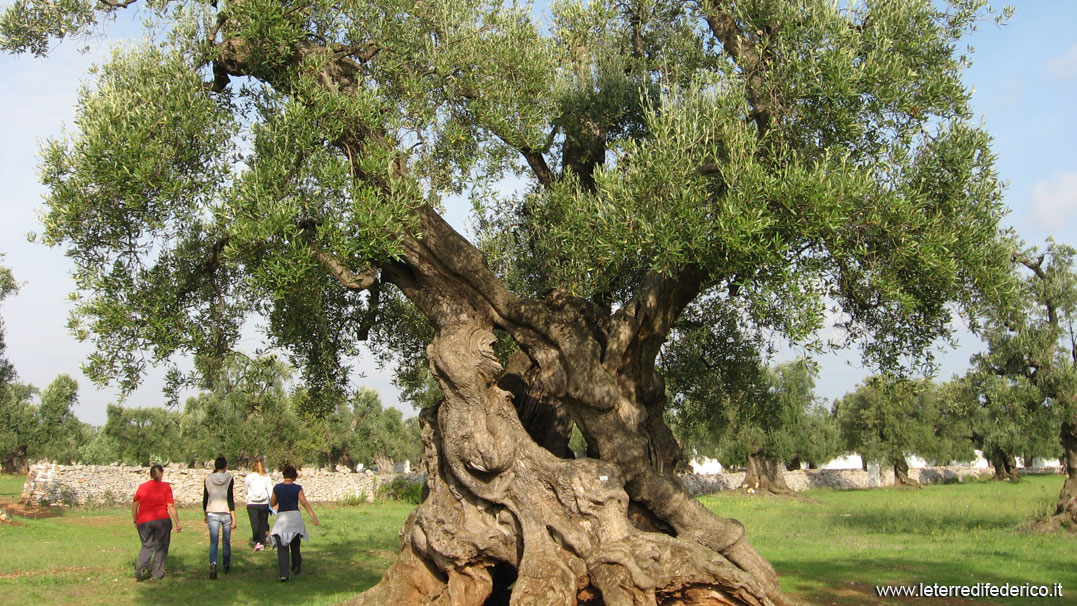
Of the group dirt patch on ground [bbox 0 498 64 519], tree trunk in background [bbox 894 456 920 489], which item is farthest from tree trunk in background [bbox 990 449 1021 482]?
dirt patch on ground [bbox 0 498 64 519]

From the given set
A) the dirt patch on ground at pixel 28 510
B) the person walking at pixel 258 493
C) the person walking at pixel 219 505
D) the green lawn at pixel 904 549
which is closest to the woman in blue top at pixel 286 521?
the person walking at pixel 219 505

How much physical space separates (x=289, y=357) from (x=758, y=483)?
4625cm

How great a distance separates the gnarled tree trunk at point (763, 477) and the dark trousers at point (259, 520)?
42.2m

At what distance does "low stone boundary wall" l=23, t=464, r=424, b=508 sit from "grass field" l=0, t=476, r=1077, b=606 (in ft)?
4.70

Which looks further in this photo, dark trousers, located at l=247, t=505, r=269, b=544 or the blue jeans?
dark trousers, located at l=247, t=505, r=269, b=544

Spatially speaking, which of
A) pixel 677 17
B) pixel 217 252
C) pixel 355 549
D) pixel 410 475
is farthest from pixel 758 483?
pixel 217 252

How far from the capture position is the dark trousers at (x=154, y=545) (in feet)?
48.7

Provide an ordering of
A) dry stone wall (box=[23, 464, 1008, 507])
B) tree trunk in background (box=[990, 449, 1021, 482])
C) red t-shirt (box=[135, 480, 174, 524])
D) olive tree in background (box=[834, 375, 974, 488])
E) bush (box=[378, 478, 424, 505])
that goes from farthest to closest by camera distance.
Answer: tree trunk in background (box=[990, 449, 1021, 482]) < olive tree in background (box=[834, 375, 974, 488]) < bush (box=[378, 478, 424, 505]) < dry stone wall (box=[23, 464, 1008, 507]) < red t-shirt (box=[135, 480, 174, 524])

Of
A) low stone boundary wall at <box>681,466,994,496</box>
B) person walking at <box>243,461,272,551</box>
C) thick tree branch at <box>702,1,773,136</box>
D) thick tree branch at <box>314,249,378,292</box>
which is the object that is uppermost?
thick tree branch at <box>702,1,773,136</box>

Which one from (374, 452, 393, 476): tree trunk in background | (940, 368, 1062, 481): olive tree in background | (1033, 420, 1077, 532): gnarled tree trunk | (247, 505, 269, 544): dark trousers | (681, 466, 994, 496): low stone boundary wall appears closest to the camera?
(247, 505, 269, 544): dark trousers

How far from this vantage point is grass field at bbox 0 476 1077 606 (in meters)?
13.7

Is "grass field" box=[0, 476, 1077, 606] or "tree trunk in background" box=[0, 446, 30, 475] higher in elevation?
"tree trunk in background" box=[0, 446, 30, 475]

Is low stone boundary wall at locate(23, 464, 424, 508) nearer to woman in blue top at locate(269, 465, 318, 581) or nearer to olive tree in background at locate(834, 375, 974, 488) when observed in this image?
woman in blue top at locate(269, 465, 318, 581)

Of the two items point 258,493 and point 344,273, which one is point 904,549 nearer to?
point 258,493
